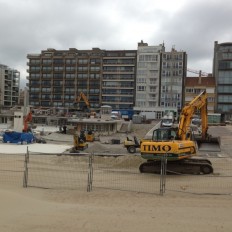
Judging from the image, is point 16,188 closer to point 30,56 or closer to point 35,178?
point 35,178

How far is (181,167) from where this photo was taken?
20.9m

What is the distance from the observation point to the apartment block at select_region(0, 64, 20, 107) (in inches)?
6127

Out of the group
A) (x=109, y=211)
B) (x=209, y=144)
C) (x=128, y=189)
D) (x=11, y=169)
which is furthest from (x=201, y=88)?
(x=109, y=211)

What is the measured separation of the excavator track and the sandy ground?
5884 mm

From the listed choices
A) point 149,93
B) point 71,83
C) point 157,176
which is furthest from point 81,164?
point 71,83

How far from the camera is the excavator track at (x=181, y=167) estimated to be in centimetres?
2083

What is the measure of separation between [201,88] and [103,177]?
103 metres

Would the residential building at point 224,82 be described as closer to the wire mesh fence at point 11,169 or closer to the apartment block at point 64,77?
the apartment block at point 64,77

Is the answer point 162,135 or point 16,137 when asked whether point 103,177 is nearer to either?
point 162,135

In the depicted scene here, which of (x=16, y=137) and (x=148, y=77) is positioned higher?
(x=148, y=77)

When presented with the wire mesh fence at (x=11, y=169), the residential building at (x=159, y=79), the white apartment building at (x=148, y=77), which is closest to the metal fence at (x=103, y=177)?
the wire mesh fence at (x=11, y=169)

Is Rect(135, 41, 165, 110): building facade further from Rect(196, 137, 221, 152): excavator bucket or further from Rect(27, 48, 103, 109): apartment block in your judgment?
Rect(196, 137, 221, 152): excavator bucket

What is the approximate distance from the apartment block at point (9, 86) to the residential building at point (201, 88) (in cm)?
7371

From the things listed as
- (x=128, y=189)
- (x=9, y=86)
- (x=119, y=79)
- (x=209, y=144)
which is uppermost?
(x=119, y=79)
